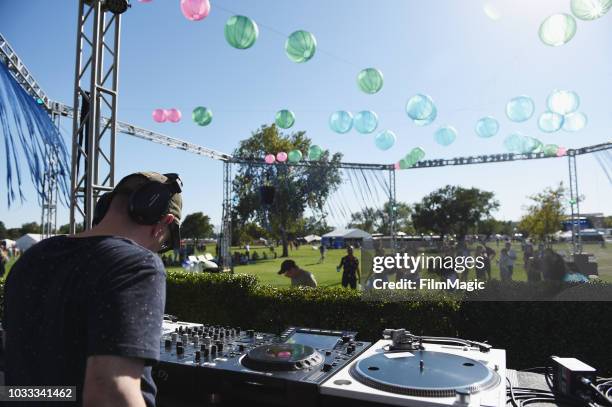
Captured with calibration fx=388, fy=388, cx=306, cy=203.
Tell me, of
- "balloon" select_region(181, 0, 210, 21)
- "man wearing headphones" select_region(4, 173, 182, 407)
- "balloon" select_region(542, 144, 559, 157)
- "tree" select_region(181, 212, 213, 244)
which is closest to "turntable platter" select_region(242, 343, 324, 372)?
"man wearing headphones" select_region(4, 173, 182, 407)

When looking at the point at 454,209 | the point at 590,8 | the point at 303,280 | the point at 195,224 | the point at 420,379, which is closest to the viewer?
the point at 420,379

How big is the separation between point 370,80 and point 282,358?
730cm

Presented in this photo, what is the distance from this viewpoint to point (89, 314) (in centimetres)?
85

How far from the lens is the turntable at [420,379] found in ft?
4.57

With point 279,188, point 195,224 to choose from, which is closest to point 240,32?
point 279,188

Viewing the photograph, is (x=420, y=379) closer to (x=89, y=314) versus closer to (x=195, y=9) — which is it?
(x=89, y=314)

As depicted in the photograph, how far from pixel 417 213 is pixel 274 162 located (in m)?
36.8

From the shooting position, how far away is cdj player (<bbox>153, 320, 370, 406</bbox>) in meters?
1.61

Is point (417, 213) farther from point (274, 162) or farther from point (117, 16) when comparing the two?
point (117, 16)

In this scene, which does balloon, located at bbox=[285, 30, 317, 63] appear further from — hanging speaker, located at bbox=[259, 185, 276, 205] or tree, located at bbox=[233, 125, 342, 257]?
tree, located at bbox=[233, 125, 342, 257]

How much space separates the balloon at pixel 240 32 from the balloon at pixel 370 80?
9.39 ft

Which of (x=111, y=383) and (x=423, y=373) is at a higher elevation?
(x=111, y=383)

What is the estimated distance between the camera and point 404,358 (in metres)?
1.80

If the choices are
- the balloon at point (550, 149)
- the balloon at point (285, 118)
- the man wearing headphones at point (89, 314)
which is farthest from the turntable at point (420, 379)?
the balloon at point (550, 149)
